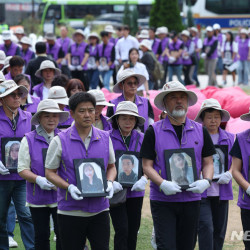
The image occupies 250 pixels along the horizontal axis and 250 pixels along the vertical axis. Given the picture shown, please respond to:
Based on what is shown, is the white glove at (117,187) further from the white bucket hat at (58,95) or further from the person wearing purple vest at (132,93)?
the white bucket hat at (58,95)

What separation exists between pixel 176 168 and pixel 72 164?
0.89 m

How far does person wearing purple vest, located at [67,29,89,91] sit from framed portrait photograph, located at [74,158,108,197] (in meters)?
13.1

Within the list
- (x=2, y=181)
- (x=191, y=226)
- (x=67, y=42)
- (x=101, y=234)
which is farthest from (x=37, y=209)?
(x=67, y=42)

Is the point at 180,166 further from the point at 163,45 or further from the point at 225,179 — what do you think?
the point at 163,45

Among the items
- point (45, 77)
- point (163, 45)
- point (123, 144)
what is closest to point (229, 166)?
point (123, 144)

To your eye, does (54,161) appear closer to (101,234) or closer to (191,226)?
(101,234)

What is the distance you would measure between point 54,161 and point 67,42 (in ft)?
48.7

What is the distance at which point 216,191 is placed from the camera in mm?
6914

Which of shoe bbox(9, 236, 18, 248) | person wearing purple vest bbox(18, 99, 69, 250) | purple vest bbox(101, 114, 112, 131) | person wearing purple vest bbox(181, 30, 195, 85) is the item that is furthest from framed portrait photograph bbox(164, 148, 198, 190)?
person wearing purple vest bbox(181, 30, 195, 85)

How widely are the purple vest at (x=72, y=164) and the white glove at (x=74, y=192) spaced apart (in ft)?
0.37

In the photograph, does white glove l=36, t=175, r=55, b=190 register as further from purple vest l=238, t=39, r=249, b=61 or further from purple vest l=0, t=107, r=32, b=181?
purple vest l=238, t=39, r=249, b=61

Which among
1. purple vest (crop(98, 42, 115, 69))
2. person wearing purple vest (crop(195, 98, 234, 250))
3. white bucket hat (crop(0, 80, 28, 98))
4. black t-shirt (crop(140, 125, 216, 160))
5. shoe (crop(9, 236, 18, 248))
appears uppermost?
purple vest (crop(98, 42, 115, 69))

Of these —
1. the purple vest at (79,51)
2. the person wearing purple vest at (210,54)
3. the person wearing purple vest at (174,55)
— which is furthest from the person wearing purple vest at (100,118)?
the person wearing purple vest at (210,54)

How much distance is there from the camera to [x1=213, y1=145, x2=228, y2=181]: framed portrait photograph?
6.94 meters
